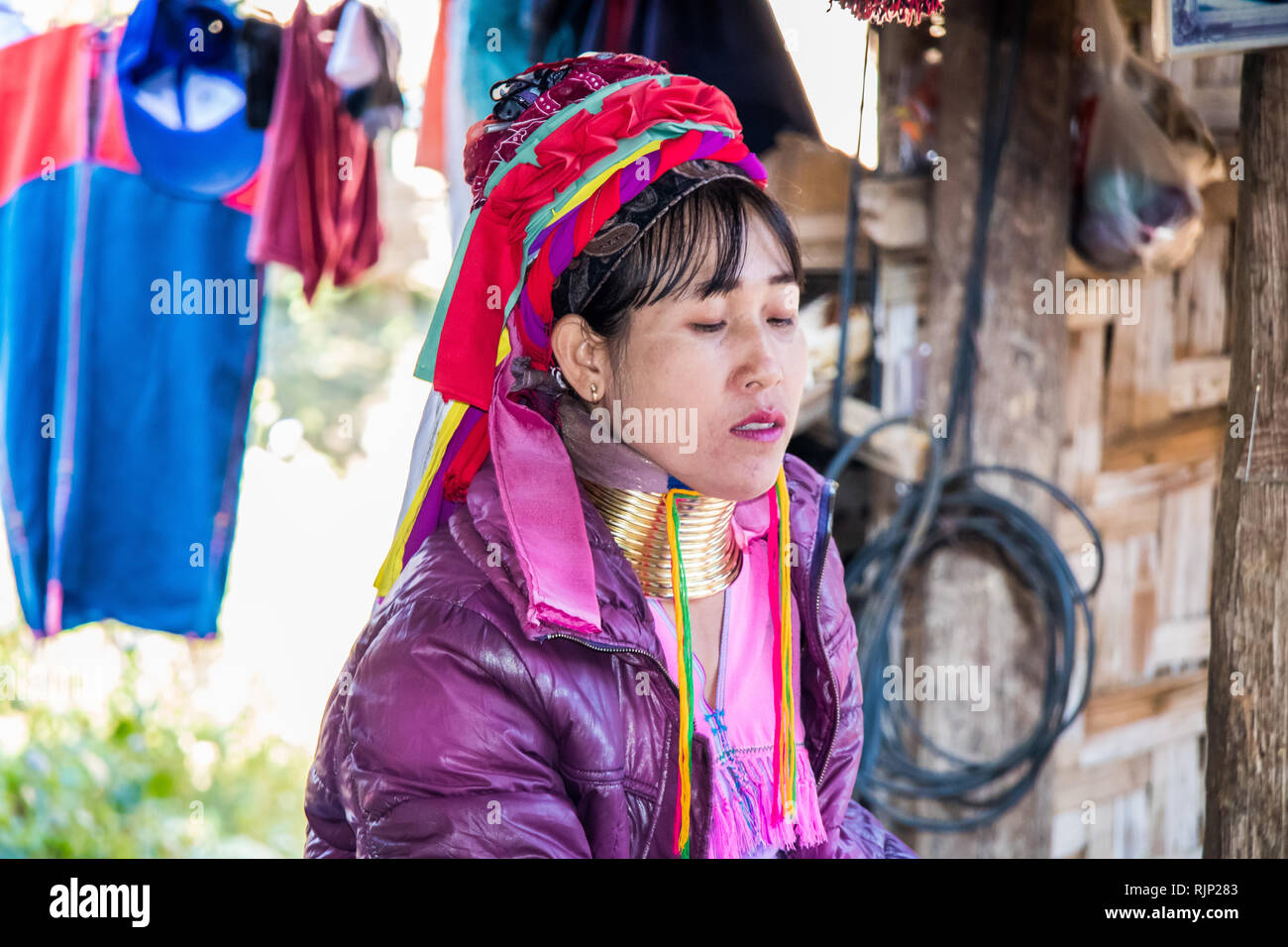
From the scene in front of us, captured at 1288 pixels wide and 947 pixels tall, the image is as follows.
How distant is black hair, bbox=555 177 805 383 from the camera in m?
1.57

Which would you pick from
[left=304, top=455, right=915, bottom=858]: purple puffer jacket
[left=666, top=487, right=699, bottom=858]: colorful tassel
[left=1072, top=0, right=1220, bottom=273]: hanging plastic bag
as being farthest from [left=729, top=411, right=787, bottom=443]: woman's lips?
[left=1072, top=0, right=1220, bottom=273]: hanging plastic bag

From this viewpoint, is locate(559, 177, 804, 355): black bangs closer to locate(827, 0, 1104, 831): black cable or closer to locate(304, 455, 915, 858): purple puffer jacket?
locate(304, 455, 915, 858): purple puffer jacket

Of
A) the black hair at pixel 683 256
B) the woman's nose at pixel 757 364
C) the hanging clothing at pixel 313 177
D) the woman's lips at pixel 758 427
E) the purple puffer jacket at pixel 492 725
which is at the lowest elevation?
the purple puffer jacket at pixel 492 725

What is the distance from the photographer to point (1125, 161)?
2.59m

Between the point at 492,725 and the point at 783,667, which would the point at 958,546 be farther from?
the point at 492,725

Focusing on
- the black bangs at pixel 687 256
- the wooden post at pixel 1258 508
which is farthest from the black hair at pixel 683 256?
the wooden post at pixel 1258 508

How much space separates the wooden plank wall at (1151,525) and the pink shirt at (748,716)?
4.18ft

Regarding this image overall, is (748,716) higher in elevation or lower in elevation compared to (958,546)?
lower

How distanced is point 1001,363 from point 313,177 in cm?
158

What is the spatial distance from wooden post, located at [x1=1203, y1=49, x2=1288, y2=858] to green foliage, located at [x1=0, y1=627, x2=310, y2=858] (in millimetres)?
2334

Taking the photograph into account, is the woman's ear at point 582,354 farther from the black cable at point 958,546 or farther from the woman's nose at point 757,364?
the black cable at point 958,546

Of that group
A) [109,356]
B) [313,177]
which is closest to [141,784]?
[109,356]

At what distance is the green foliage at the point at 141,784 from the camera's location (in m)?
3.08

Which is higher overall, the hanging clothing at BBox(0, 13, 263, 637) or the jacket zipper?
the hanging clothing at BBox(0, 13, 263, 637)
